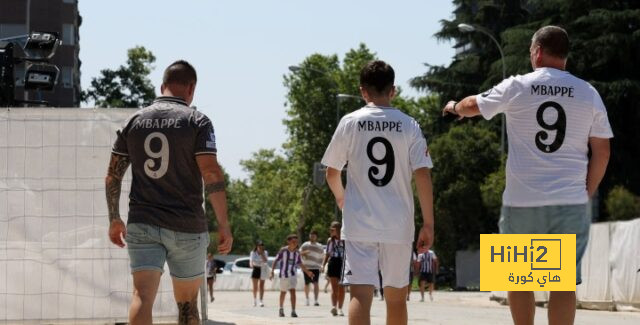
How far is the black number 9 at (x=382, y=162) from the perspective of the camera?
839 cm

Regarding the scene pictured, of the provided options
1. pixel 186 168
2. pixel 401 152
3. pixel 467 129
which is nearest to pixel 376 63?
pixel 401 152

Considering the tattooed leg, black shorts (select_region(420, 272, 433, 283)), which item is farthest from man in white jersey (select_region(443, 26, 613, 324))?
black shorts (select_region(420, 272, 433, 283))

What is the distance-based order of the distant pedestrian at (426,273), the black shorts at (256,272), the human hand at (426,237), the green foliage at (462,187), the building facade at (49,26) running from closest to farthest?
the human hand at (426,237)
the black shorts at (256,272)
the distant pedestrian at (426,273)
the green foliage at (462,187)
the building facade at (49,26)

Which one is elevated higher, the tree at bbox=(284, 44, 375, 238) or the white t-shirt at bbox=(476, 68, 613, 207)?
the tree at bbox=(284, 44, 375, 238)

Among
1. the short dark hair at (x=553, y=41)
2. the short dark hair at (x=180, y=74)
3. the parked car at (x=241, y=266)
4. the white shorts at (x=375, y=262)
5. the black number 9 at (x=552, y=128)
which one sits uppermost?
the short dark hair at (x=553, y=41)

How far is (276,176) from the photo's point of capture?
127312 millimetres

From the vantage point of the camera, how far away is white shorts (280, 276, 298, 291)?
27.8 meters

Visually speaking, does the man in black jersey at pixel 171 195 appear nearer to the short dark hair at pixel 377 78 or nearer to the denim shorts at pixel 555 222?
the short dark hair at pixel 377 78

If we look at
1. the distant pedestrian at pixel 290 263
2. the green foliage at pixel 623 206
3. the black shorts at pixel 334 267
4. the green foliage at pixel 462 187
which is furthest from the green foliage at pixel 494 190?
the black shorts at pixel 334 267

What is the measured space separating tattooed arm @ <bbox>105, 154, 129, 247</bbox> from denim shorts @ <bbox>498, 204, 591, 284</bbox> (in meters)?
2.35

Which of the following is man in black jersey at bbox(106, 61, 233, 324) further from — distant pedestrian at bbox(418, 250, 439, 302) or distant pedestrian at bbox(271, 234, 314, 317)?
distant pedestrian at bbox(418, 250, 439, 302)

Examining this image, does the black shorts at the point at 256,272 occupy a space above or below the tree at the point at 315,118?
below

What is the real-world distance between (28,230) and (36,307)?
90cm

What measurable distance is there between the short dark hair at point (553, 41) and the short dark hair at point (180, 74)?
2.08 metres
